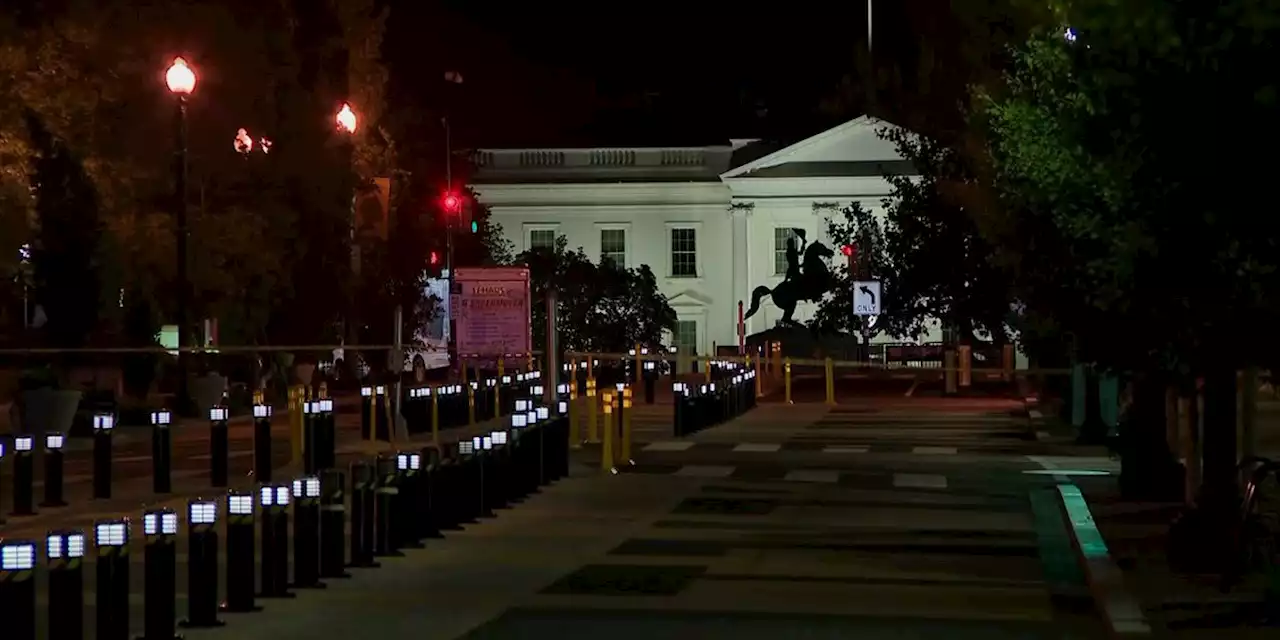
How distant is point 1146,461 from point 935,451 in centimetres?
952

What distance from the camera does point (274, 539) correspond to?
1400 cm

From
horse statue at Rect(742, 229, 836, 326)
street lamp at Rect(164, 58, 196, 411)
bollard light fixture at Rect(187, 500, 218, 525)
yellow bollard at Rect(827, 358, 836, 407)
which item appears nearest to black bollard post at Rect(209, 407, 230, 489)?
street lamp at Rect(164, 58, 196, 411)

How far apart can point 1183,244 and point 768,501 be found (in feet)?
37.0

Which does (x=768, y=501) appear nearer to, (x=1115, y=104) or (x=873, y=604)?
(x=873, y=604)

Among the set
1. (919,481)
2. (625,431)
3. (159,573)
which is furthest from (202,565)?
(625,431)

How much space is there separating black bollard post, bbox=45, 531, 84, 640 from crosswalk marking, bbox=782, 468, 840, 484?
50.4 feet

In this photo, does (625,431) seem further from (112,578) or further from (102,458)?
(112,578)

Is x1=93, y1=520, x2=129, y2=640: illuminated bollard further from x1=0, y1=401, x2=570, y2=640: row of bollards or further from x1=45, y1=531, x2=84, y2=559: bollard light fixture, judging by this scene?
x1=45, y1=531, x2=84, y2=559: bollard light fixture

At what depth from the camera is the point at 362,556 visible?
15.9m

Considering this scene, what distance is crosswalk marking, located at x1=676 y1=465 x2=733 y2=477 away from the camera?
26.3 meters

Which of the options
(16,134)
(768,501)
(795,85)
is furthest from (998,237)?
(795,85)

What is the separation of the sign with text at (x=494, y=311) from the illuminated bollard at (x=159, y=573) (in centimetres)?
1803

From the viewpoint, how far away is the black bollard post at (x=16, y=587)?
1002cm

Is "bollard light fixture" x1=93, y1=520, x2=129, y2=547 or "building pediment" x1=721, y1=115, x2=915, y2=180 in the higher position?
"building pediment" x1=721, y1=115, x2=915, y2=180
